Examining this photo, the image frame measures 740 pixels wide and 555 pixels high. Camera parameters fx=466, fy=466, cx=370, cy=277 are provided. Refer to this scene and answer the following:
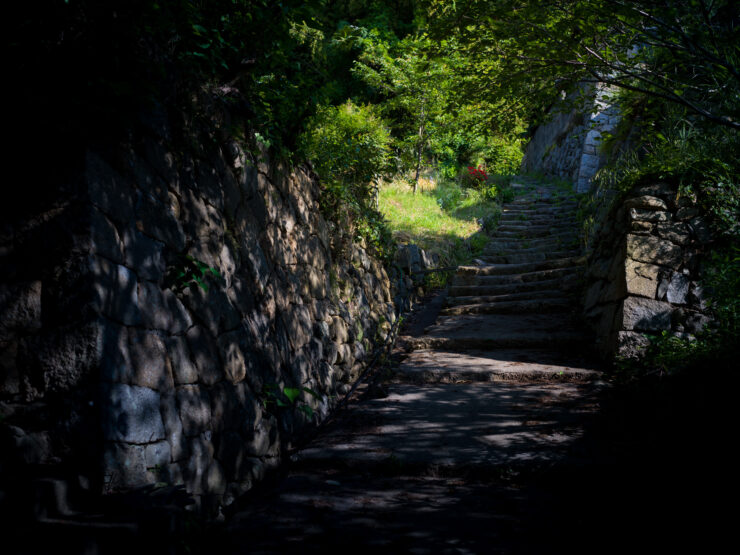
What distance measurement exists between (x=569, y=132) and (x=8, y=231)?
621 inches

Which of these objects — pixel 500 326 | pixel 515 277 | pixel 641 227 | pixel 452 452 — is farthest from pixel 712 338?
pixel 515 277

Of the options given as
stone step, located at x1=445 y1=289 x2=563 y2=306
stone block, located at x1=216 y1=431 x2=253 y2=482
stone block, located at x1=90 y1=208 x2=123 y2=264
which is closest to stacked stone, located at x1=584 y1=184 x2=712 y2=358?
stone step, located at x1=445 y1=289 x2=563 y2=306

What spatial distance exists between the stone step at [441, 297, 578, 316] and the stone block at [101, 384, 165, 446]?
20.9 feet

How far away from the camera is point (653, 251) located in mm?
5531

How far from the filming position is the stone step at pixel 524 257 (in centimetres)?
939

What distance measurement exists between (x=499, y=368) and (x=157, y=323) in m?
4.15

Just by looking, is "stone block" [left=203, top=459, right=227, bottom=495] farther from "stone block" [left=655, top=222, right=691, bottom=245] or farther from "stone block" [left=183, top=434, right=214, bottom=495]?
"stone block" [left=655, top=222, right=691, bottom=245]

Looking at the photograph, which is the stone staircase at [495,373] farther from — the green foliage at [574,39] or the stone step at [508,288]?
the green foliage at [574,39]

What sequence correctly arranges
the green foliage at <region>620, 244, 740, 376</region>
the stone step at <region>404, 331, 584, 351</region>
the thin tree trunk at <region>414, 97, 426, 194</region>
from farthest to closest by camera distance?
the thin tree trunk at <region>414, 97, 426, 194</region>, the stone step at <region>404, 331, 584, 351</region>, the green foliage at <region>620, 244, 740, 376</region>

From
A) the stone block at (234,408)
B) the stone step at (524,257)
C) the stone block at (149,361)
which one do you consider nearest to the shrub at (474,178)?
the stone step at (524,257)

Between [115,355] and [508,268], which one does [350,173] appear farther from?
[115,355]

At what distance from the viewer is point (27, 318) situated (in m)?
2.22

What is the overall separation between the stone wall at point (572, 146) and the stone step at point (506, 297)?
8.92ft

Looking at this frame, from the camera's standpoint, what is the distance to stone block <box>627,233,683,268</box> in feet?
17.9
